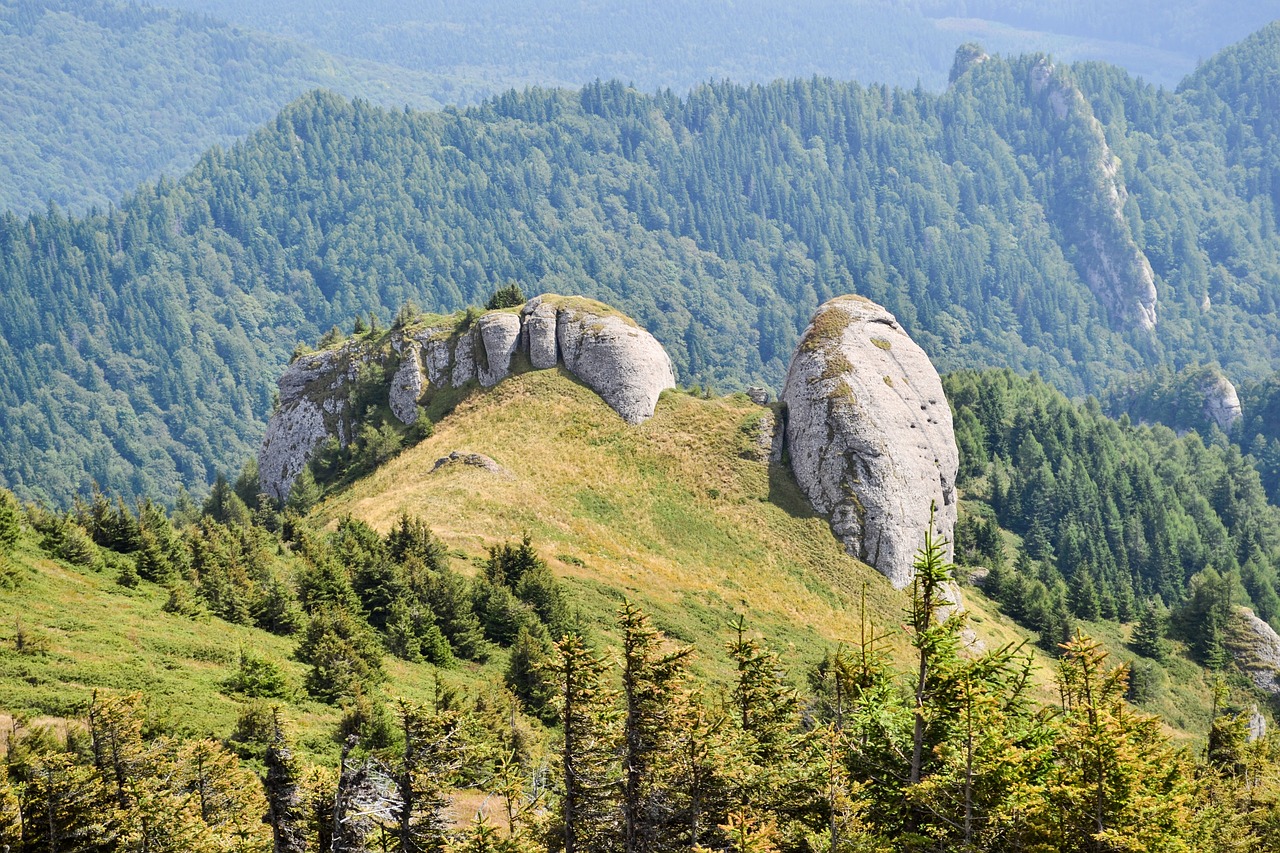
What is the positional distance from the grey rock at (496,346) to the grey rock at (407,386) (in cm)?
652

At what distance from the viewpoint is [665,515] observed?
87.5 m

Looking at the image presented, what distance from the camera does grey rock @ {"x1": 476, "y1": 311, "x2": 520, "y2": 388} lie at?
10012cm

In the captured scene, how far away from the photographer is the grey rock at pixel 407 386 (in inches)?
4040

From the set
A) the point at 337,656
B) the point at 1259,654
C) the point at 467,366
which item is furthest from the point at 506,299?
the point at 1259,654

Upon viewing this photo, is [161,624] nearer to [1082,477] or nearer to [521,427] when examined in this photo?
[521,427]

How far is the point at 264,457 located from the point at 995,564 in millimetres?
79965

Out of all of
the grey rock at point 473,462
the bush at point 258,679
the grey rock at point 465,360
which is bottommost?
the bush at point 258,679

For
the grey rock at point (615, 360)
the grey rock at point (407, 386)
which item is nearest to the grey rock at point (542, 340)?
the grey rock at point (615, 360)

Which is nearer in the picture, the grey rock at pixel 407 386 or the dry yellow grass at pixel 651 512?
the dry yellow grass at pixel 651 512

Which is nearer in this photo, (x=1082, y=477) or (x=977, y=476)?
(x=977, y=476)

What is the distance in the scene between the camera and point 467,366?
335 ft

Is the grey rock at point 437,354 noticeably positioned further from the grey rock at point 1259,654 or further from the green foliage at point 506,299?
the grey rock at point 1259,654

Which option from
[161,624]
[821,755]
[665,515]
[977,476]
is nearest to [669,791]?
[821,755]

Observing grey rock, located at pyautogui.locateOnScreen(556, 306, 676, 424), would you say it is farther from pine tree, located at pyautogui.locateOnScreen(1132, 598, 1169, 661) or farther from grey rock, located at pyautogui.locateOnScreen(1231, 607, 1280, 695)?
grey rock, located at pyautogui.locateOnScreen(1231, 607, 1280, 695)
